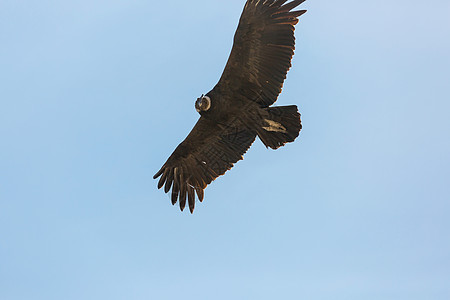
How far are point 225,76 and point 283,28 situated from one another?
1.30 meters

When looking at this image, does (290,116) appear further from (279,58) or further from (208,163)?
(208,163)

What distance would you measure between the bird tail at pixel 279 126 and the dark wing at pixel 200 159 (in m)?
0.54

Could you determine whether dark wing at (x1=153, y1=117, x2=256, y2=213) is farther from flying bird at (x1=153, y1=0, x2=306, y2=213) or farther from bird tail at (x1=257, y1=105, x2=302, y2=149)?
bird tail at (x1=257, y1=105, x2=302, y2=149)

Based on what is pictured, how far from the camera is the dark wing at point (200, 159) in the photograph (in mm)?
13484

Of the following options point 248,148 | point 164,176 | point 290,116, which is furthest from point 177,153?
point 290,116

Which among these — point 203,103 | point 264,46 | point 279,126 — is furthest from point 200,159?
point 264,46

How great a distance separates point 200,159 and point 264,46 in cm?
260

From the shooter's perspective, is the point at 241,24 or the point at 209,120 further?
the point at 209,120

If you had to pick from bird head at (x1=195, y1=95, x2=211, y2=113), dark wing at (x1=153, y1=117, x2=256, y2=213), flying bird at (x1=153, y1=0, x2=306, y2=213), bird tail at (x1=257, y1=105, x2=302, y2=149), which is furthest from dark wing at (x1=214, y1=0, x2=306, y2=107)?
dark wing at (x1=153, y1=117, x2=256, y2=213)

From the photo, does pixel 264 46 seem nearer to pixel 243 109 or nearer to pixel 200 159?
pixel 243 109

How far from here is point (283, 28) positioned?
12398 mm

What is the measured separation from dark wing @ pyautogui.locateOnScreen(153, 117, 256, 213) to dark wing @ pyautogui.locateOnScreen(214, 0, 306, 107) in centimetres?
116

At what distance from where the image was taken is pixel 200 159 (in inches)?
541

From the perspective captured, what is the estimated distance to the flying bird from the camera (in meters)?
12.4
